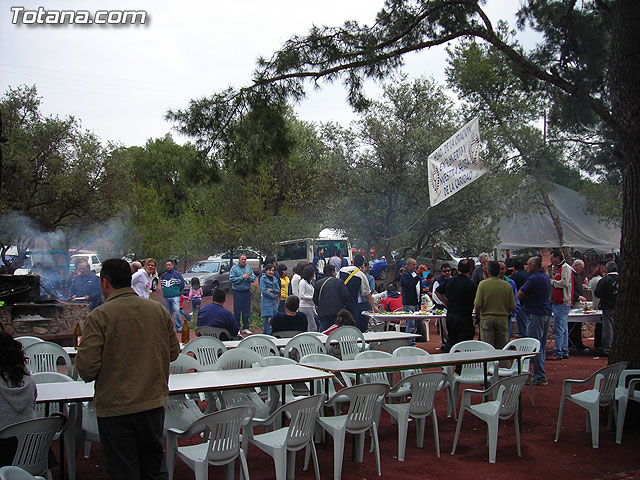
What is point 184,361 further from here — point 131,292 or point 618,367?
point 618,367

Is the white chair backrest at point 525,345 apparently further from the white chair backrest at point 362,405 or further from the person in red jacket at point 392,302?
the person in red jacket at point 392,302

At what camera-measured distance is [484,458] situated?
6234 mm

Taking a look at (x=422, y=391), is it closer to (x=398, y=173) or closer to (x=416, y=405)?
(x=416, y=405)

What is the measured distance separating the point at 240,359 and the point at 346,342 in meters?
2.29

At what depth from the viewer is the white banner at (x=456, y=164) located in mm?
7945

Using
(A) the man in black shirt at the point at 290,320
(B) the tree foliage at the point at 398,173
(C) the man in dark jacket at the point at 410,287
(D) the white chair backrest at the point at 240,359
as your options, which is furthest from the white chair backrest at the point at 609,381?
(B) the tree foliage at the point at 398,173

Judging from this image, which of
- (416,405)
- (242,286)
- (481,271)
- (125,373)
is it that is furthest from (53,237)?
(125,373)

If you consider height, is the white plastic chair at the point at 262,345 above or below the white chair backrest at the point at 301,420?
above

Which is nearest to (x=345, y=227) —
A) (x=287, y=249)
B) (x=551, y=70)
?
(x=287, y=249)

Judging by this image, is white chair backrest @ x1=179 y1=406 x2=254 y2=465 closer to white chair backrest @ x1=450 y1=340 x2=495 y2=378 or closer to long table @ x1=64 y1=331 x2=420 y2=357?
long table @ x1=64 y1=331 x2=420 y2=357

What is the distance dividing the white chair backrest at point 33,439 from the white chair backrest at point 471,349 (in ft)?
16.3

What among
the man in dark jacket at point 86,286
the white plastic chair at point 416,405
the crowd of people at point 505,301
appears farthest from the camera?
the man in dark jacket at point 86,286

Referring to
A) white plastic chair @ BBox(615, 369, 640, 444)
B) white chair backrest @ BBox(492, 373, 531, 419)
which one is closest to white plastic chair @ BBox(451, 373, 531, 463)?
white chair backrest @ BBox(492, 373, 531, 419)

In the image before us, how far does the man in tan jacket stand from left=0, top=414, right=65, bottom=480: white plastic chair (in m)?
0.58
